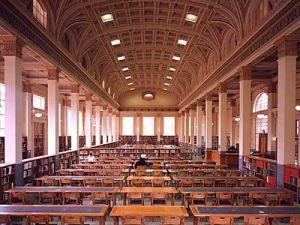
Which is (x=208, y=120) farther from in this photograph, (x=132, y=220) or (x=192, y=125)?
(x=132, y=220)

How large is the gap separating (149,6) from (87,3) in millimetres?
3699

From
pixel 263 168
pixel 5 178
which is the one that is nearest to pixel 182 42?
pixel 263 168

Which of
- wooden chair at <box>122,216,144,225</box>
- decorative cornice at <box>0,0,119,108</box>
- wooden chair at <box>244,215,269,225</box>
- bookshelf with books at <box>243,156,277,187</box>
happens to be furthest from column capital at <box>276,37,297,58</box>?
decorative cornice at <box>0,0,119,108</box>

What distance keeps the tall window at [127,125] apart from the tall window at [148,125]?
2.02 m

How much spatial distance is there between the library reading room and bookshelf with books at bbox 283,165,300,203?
41 millimetres

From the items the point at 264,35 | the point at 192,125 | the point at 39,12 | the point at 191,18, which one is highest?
→ the point at 191,18

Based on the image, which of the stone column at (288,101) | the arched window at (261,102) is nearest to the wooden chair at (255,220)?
the stone column at (288,101)

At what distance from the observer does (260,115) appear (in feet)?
73.0

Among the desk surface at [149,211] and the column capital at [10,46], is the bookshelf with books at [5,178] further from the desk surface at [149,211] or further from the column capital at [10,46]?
the desk surface at [149,211]

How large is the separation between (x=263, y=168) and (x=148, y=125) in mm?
33716

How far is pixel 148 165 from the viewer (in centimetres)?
1388

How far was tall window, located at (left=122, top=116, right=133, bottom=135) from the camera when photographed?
4512 cm

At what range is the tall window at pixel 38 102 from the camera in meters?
24.1

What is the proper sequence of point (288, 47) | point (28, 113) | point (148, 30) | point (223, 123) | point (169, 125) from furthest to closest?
point (169, 125), point (28, 113), point (148, 30), point (223, 123), point (288, 47)
